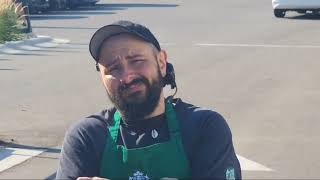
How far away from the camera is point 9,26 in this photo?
2222cm

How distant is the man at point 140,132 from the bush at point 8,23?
18.9 m

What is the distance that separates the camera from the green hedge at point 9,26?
21.8 m

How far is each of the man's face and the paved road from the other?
499 cm

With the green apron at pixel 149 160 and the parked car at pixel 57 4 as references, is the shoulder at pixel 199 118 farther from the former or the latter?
the parked car at pixel 57 4

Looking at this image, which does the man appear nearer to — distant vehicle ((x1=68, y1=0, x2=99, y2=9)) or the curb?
the curb

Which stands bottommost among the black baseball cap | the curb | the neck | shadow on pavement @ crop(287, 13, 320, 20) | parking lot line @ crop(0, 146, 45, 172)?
shadow on pavement @ crop(287, 13, 320, 20)

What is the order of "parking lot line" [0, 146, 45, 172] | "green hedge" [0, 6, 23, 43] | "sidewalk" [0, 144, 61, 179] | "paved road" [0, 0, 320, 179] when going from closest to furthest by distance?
"sidewalk" [0, 144, 61, 179] → "parking lot line" [0, 146, 45, 172] → "paved road" [0, 0, 320, 179] → "green hedge" [0, 6, 23, 43]

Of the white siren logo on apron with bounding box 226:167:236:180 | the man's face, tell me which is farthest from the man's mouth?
the white siren logo on apron with bounding box 226:167:236:180

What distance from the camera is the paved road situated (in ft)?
30.0

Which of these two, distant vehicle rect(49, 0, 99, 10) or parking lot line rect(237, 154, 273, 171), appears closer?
parking lot line rect(237, 154, 273, 171)

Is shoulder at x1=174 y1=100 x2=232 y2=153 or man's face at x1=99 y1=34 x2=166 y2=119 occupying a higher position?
man's face at x1=99 y1=34 x2=166 y2=119

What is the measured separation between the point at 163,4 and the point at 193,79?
93.2 ft

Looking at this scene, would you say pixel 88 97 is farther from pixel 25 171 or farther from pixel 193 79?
pixel 25 171

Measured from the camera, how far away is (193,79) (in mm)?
14828
